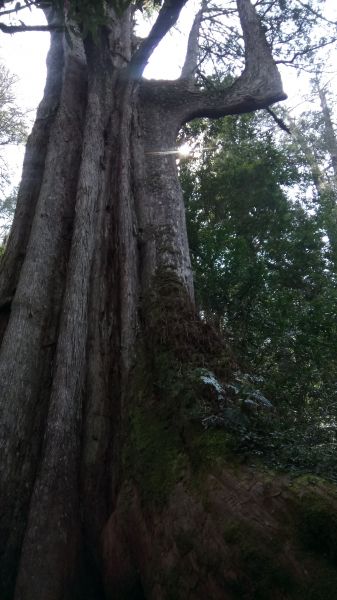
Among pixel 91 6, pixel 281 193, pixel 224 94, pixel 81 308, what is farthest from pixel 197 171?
pixel 81 308

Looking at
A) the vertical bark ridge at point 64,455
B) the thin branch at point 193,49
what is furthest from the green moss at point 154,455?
the thin branch at point 193,49

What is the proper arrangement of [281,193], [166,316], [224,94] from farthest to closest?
1. [281,193]
2. [224,94]
3. [166,316]

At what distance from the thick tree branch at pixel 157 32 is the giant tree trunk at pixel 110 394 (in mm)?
53

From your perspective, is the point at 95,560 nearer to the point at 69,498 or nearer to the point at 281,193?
the point at 69,498

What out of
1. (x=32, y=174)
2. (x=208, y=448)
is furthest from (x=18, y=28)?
(x=208, y=448)

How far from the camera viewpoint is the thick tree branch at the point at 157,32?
5855 mm

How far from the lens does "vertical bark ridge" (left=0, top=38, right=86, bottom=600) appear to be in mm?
3537

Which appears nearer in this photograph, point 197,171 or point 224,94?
point 224,94

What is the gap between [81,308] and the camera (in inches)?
177

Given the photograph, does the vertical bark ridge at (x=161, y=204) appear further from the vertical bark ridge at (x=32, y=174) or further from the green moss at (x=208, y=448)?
the green moss at (x=208, y=448)

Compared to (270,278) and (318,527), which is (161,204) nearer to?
(270,278)

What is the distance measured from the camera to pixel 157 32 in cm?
612

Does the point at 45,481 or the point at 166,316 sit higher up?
the point at 166,316

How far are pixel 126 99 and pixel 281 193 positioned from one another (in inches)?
166
